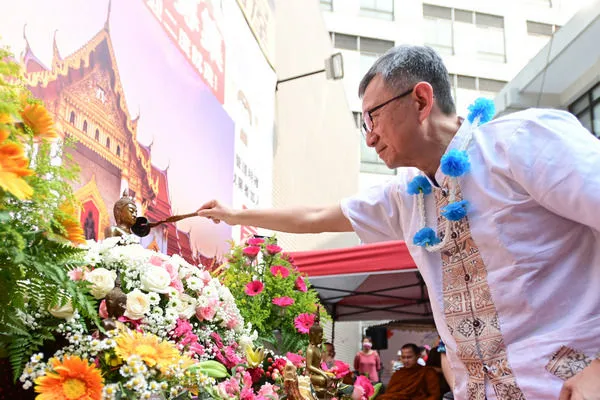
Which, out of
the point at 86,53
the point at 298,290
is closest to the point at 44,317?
the point at 86,53

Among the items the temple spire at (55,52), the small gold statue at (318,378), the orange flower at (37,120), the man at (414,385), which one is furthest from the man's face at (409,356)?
the orange flower at (37,120)

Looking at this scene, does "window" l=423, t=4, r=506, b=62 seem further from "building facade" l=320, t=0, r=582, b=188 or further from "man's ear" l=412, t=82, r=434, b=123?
"man's ear" l=412, t=82, r=434, b=123

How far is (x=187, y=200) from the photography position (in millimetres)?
3145

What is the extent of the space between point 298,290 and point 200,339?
3.52ft

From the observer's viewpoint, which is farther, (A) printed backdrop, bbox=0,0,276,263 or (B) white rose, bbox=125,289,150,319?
(A) printed backdrop, bbox=0,0,276,263

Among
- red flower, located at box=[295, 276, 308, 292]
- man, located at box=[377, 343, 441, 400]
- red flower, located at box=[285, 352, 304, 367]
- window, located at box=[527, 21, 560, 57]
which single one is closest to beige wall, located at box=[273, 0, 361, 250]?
man, located at box=[377, 343, 441, 400]

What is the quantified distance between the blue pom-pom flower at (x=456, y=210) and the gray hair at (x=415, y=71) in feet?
0.86

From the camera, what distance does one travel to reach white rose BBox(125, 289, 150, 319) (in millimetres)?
1293

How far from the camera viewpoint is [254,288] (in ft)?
7.86

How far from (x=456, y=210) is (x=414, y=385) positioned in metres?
3.96

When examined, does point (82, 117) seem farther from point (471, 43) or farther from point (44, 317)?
point (471, 43)

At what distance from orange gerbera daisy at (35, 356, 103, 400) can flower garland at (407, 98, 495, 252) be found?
83 centimetres

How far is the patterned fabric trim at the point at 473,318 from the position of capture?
1311 millimetres

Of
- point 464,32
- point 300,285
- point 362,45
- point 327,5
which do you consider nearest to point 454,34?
point 464,32
